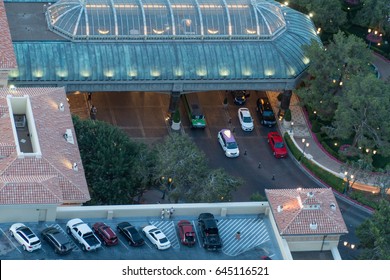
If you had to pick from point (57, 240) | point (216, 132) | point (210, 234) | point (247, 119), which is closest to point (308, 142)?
point (247, 119)

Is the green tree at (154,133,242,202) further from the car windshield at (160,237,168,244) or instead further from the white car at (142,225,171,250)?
the car windshield at (160,237,168,244)

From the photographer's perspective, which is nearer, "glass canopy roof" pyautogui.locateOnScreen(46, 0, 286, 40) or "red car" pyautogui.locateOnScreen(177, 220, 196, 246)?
"red car" pyautogui.locateOnScreen(177, 220, 196, 246)

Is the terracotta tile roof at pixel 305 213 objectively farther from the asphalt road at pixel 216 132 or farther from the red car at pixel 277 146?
the red car at pixel 277 146

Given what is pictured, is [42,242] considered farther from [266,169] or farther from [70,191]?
[266,169]

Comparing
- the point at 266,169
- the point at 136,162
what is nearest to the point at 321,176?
the point at 266,169

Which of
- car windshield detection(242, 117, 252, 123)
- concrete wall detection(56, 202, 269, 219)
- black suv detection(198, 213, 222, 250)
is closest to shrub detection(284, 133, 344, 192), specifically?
car windshield detection(242, 117, 252, 123)

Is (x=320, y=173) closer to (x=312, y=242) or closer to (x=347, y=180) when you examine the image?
(x=347, y=180)

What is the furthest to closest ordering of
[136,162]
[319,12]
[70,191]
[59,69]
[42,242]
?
[319,12], [59,69], [136,162], [70,191], [42,242]
